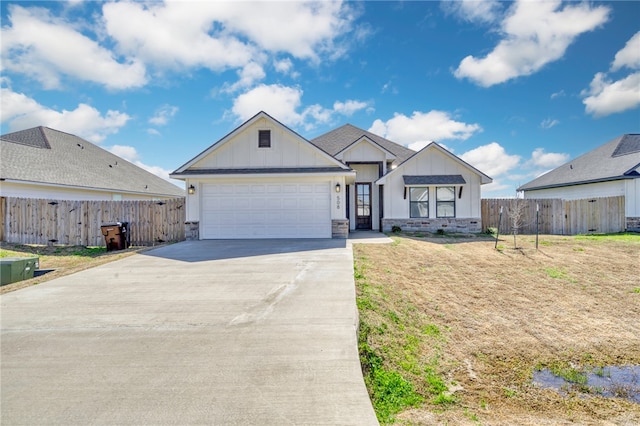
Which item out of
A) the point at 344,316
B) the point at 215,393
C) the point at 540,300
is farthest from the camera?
the point at 540,300

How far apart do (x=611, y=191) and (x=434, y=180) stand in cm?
1058

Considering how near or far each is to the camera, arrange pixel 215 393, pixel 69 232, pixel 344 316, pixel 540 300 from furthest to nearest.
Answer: pixel 69 232, pixel 540 300, pixel 344 316, pixel 215 393

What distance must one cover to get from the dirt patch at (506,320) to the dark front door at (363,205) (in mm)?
6682

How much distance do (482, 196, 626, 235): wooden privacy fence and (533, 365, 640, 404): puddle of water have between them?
1337 centimetres

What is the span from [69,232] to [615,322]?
58.4 ft

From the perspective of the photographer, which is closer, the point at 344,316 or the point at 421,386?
the point at 421,386

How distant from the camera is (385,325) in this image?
4910mm

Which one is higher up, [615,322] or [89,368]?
[89,368]

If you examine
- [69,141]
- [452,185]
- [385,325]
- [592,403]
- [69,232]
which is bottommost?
[592,403]

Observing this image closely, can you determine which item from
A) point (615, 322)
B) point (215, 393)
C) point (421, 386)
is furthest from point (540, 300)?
point (215, 393)

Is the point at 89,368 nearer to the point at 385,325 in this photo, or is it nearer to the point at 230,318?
the point at 230,318

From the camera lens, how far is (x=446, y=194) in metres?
16.4

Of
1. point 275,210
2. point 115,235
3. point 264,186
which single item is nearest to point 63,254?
point 115,235

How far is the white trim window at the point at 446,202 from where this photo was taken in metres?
16.3
